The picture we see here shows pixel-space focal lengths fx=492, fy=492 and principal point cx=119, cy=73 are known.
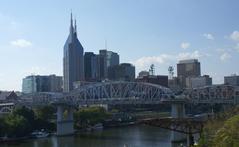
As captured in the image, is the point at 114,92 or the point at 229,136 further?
the point at 114,92

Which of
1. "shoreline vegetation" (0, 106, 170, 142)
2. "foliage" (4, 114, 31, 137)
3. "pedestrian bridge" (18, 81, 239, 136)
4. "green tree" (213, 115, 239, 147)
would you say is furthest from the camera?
"pedestrian bridge" (18, 81, 239, 136)

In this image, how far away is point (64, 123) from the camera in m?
112

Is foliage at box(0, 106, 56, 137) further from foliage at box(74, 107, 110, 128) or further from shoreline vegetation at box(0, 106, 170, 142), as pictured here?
foliage at box(74, 107, 110, 128)

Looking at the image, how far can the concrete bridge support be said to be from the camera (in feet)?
363

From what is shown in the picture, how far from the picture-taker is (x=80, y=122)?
124875mm

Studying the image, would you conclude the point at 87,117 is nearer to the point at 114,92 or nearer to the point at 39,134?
the point at 39,134

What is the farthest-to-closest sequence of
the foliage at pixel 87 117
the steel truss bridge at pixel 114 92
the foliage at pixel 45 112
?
the steel truss bridge at pixel 114 92, the foliage at pixel 87 117, the foliage at pixel 45 112

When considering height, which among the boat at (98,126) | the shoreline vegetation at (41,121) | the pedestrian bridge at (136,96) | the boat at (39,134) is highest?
the pedestrian bridge at (136,96)

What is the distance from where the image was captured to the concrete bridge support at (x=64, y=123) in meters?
111

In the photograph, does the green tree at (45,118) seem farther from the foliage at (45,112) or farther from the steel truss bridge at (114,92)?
the steel truss bridge at (114,92)

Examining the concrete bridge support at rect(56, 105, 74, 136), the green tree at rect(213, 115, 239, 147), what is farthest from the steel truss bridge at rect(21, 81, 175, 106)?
the green tree at rect(213, 115, 239, 147)

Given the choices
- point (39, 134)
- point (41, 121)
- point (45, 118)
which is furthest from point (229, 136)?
point (45, 118)

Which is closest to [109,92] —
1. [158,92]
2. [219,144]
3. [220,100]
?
[158,92]

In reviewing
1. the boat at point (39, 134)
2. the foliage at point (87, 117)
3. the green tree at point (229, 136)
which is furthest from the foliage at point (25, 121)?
the green tree at point (229, 136)
